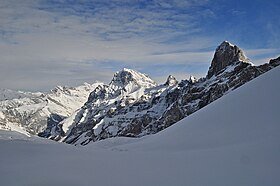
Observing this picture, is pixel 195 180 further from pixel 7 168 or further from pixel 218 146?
pixel 7 168

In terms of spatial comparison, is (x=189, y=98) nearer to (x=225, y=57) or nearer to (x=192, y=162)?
(x=225, y=57)

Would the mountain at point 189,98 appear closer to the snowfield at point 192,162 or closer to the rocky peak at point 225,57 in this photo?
the rocky peak at point 225,57

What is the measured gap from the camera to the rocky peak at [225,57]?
109750mm

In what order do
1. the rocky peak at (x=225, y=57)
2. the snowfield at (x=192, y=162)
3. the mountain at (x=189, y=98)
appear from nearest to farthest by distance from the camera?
the snowfield at (x=192, y=162) → the mountain at (x=189, y=98) → the rocky peak at (x=225, y=57)

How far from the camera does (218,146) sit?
9734 mm

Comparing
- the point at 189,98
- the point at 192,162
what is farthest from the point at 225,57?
the point at 192,162

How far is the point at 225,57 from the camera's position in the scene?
11300 centimetres

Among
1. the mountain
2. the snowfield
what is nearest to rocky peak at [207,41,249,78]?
the mountain

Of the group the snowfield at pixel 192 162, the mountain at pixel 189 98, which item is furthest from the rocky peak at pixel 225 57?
the snowfield at pixel 192 162

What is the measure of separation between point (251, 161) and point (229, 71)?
89780 mm

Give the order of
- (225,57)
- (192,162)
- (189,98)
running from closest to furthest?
(192,162)
(189,98)
(225,57)

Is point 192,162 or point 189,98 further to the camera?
point 189,98

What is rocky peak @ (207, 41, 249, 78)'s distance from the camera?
109750 mm

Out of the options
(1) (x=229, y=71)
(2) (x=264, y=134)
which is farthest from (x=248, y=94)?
(1) (x=229, y=71)
